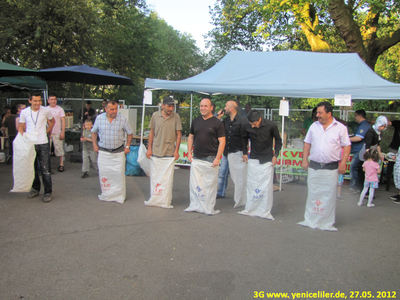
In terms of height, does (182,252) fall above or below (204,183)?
below

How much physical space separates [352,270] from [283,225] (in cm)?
153

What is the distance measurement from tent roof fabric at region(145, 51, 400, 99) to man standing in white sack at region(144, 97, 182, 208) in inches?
55.5

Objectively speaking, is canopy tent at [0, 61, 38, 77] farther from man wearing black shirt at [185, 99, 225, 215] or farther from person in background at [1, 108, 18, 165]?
man wearing black shirt at [185, 99, 225, 215]

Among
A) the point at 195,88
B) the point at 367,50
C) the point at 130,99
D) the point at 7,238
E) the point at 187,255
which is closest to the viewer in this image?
the point at 187,255

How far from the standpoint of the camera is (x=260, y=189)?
5434mm

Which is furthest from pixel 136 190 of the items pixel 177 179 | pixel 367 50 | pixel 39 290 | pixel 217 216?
pixel 367 50

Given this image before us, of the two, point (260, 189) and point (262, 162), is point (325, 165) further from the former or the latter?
point (260, 189)

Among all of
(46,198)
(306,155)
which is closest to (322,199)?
(306,155)

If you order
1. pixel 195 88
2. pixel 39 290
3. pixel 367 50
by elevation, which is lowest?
pixel 39 290

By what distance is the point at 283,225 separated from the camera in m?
5.19

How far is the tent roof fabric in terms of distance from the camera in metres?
6.27

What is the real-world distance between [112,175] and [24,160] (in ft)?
4.88

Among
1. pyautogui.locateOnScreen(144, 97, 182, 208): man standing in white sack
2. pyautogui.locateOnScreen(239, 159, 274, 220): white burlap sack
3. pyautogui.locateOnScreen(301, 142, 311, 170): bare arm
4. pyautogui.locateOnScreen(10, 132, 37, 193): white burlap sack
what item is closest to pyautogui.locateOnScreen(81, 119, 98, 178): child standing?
pyautogui.locateOnScreen(10, 132, 37, 193): white burlap sack

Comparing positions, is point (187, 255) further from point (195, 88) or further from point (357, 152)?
point (357, 152)
